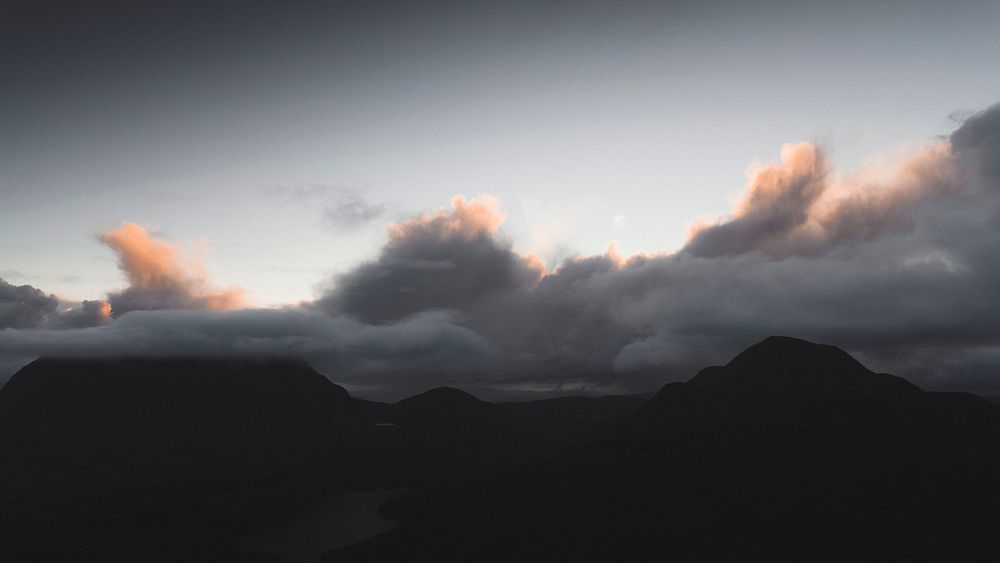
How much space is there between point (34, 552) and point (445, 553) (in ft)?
496

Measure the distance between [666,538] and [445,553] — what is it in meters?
78.1

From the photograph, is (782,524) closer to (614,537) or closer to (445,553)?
(614,537)

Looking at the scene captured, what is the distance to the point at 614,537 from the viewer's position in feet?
643

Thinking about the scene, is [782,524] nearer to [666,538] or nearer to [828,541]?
[828,541]

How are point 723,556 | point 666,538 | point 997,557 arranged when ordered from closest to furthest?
point 997,557
point 723,556
point 666,538

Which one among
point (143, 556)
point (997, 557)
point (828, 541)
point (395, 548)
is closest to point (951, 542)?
point (997, 557)

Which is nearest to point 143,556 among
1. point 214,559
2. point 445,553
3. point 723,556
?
point 214,559

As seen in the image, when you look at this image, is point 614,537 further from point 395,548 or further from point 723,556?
point 395,548

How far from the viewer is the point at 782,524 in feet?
640

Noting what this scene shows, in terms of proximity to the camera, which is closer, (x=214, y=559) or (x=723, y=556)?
(x=723, y=556)

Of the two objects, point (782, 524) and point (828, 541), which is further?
point (782, 524)

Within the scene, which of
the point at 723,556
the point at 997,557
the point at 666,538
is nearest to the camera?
the point at 997,557

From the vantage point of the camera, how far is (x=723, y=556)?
577ft

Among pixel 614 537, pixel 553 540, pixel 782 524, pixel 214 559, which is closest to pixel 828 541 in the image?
pixel 782 524
